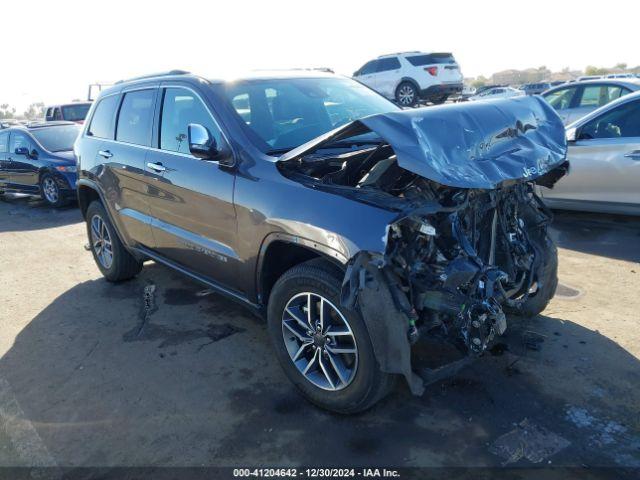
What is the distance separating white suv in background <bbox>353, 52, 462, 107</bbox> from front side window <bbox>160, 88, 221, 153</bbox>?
12363 millimetres

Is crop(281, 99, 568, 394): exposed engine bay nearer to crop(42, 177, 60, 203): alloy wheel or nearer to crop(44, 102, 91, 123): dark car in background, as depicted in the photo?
crop(42, 177, 60, 203): alloy wheel

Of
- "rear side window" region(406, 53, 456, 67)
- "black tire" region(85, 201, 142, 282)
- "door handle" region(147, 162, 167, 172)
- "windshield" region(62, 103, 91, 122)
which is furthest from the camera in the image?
"windshield" region(62, 103, 91, 122)

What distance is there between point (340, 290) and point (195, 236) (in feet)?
5.07

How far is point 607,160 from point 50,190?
9508 millimetres

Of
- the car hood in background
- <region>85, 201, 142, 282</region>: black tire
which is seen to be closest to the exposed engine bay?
<region>85, 201, 142, 282</region>: black tire

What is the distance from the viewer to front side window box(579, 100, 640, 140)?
611 cm

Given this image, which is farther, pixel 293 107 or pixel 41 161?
pixel 41 161

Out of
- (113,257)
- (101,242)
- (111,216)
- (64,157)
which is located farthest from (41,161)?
(111,216)

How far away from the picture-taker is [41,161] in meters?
10.4

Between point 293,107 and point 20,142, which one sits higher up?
point 293,107

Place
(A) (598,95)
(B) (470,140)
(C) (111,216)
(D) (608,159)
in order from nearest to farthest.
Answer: (B) (470,140), (C) (111,216), (D) (608,159), (A) (598,95)

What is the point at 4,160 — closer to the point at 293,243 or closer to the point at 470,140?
the point at 293,243

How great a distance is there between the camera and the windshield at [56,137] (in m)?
10.8

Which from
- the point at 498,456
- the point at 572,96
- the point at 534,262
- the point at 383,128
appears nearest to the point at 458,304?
the point at 498,456
